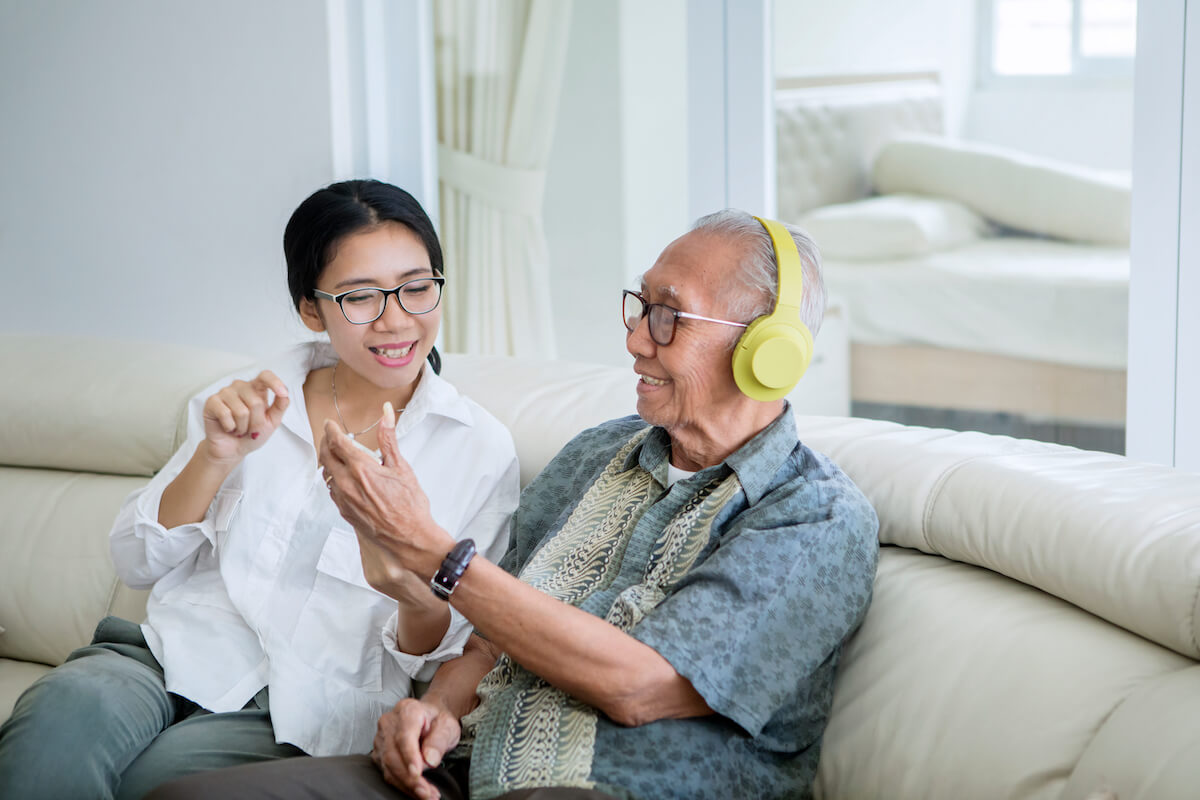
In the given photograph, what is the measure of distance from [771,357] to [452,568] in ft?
1.58

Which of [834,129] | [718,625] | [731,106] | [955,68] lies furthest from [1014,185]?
[718,625]

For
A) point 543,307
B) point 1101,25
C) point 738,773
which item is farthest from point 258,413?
point 1101,25

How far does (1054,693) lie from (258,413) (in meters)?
1.12

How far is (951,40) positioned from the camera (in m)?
2.50

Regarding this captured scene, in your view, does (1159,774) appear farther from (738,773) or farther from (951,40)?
(951,40)

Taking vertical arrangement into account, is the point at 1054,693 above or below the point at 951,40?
below

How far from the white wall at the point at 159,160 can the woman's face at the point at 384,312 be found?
1188 millimetres

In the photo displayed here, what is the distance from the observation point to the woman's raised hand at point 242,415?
61.5 inches

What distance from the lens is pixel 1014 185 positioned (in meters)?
2.46

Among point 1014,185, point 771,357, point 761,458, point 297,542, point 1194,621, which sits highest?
point 1014,185

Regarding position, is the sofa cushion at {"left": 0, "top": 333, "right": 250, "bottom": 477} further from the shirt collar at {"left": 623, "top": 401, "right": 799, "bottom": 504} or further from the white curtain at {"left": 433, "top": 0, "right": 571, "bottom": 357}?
the shirt collar at {"left": 623, "top": 401, "right": 799, "bottom": 504}

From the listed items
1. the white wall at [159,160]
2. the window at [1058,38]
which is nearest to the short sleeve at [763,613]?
the window at [1058,38]

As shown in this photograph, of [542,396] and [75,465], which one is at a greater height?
[542,396]

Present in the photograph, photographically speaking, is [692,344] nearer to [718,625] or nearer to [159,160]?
[718,625]
